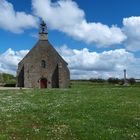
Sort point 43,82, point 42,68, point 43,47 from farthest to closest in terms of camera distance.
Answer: point 43,47 < point 42,68 < point 43,82

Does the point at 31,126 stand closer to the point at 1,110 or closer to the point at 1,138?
the point at 1,138

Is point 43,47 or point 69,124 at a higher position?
point 43,47

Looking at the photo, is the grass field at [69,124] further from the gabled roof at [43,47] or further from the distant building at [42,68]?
the gabled roof at [43,47]

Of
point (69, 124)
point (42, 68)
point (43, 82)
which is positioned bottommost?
point (69, 124)

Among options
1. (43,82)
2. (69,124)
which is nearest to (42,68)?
(43,82)

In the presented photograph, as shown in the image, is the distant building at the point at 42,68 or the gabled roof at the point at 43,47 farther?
the gabled roof at the point at 43,47

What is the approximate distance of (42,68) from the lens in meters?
90.1

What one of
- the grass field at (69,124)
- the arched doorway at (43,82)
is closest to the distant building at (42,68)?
the arched doorway at (43,82)

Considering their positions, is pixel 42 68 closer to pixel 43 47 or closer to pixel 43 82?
pixel 43 82

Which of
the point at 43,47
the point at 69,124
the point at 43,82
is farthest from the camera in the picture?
the point at 43,47

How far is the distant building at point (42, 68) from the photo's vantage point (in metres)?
89.0

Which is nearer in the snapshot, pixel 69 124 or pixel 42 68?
pixel 69 124

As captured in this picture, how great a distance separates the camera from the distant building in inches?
3504

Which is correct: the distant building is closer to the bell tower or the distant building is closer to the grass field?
the bell tower
